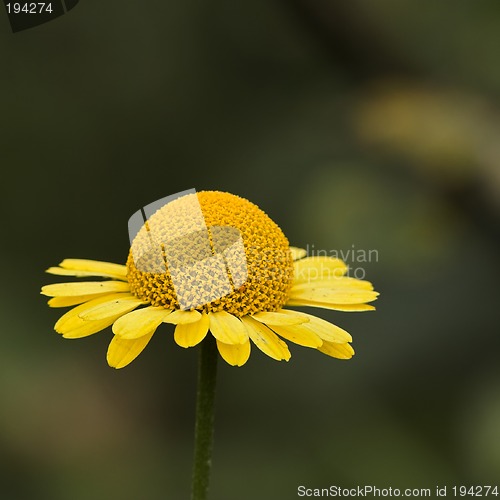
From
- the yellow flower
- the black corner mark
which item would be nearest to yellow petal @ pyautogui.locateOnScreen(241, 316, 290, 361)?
the yellow flower

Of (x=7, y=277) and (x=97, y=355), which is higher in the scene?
(x=7, y=277)

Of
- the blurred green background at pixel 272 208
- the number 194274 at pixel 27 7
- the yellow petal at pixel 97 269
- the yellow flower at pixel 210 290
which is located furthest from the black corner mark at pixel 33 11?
the yellow flower at pixel 210 290

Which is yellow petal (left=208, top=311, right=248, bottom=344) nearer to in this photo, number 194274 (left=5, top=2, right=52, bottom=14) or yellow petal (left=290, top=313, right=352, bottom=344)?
yellow petal (left=290, top=313, right=352, bottom=344)

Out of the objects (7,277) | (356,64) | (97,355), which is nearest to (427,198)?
(356,64)

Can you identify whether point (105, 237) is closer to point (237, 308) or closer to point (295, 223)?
point (295, 223)

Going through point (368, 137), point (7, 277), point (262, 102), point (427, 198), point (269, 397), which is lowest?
point (269, 397)

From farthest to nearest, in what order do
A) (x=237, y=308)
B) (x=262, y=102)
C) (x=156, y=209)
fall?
1. (x=262, y=102)
2. (x=156, y=209)
3. (x=237, y=308)

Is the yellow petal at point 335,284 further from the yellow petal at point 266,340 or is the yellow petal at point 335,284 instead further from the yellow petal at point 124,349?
the yellow petal at point 124,349
